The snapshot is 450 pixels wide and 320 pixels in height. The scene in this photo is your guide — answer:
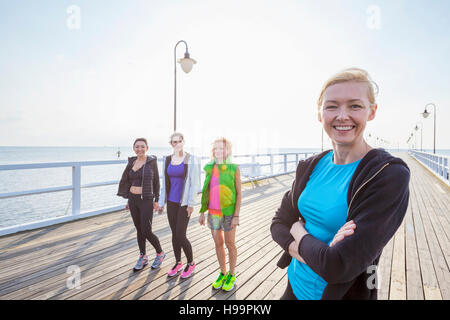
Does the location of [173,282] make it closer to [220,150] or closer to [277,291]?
[277,291]

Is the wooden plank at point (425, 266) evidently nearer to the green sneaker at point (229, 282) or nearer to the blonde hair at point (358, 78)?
the green sneaker at point (229, 282)

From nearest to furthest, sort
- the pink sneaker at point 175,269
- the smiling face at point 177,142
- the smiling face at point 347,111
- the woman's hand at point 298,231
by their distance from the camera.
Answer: the smiling face at point 347,111 < the woman's hand at point 298,231 < the pink sneaker at point 175,269 < the smiling face at point 177,142

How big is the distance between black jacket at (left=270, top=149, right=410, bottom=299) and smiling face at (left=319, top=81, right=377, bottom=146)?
0.12 m

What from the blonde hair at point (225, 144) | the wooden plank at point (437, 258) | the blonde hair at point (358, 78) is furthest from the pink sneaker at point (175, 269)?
the wooden plank at point (437, 258)

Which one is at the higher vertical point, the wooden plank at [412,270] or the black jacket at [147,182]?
the black jacket at [147,182]

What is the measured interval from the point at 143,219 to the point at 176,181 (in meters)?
0.79

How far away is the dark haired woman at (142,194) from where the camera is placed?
10.9 ft

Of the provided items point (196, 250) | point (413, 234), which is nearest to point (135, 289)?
point (196, 250)

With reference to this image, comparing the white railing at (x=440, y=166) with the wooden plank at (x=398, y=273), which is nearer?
the wooden plank at (x=398, y=273)

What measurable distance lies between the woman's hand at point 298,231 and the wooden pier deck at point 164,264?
179 centimetres

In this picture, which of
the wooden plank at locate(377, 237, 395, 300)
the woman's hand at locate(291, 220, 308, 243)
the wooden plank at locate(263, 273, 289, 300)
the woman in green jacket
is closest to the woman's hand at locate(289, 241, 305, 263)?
the woman's hand at locate(291, 220, 308, 243)

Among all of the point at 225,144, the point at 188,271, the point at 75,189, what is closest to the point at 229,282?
the point at 188,271
